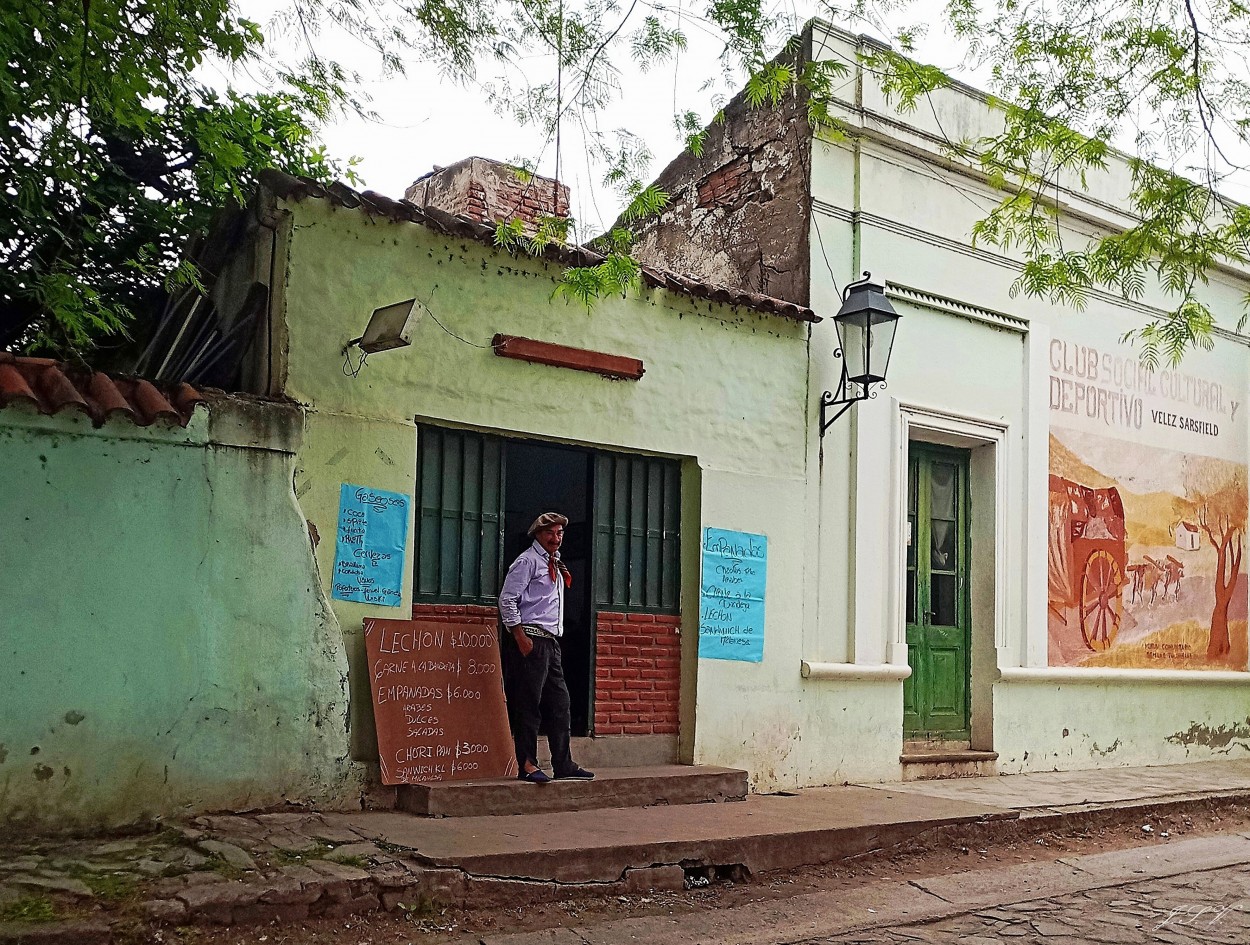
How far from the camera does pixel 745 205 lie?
1023 centimetres

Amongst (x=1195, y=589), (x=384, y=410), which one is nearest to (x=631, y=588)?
(x=384, y=410)

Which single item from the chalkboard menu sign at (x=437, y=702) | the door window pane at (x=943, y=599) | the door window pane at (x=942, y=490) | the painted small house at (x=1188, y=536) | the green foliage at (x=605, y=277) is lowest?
the chalkboard menu sign at (x=437, y=702)

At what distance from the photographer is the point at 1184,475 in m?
12.2

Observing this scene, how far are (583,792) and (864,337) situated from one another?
4085mm

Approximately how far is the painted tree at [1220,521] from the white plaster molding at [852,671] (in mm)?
4630

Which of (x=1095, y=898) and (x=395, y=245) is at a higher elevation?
(x=395, y=245)

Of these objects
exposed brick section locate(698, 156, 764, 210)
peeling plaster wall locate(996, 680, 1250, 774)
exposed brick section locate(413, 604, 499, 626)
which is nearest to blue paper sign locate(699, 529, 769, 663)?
exposed brick section locate(413, 604, 499, 626)

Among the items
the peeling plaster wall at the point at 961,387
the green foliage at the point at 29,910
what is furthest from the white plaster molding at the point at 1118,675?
the green foliage at the point at 29,910

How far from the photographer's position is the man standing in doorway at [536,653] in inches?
284

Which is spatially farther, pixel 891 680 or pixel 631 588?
pixel 891 680

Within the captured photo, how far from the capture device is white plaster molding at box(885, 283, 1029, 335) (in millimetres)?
9961

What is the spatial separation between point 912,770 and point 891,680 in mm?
775

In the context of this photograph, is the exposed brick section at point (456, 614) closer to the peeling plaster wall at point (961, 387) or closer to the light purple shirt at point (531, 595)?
the light purple shirt at point (531, 595)

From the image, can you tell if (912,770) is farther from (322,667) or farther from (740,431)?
(322,667)
